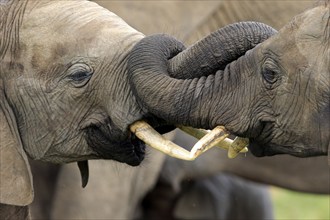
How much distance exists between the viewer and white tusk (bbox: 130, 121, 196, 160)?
5.32 metres

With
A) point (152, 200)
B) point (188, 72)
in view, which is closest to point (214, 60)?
point (188, 72)

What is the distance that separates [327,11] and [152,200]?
5.07m

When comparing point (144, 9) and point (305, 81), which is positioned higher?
point (305, 81)

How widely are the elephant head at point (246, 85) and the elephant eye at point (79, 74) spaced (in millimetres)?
221

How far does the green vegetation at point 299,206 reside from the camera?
12281 mm

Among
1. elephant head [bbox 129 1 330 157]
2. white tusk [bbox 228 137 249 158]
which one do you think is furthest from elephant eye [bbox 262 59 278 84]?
white tusk [bbox 228 137 249 158]

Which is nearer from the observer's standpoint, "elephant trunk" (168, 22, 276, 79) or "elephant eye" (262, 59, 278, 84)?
"elephant eye" (262, 59, 278, 84)

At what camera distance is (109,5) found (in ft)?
26.9

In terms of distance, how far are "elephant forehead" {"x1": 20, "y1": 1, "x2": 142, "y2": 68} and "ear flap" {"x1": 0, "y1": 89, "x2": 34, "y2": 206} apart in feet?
0.88

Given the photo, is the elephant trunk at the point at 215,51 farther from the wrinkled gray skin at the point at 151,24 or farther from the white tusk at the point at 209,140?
the wrinkled gray skin at the point at 151,24

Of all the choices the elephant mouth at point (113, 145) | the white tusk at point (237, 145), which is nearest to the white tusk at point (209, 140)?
the white tusk at point (237, 145)

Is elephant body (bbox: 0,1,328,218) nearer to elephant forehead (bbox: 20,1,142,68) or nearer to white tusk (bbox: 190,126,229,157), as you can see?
elephant forehead (bbox: 20,1,142,68)

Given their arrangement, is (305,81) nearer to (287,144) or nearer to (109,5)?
(287,144)

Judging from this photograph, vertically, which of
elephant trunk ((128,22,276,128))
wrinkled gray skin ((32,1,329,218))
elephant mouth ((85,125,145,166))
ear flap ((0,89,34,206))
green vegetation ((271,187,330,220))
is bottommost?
green vegetation ((271,187,330,220))
